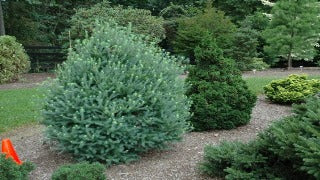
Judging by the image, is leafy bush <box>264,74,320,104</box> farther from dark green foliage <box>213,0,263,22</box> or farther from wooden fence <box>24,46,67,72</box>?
dark green foliage <box>213,0,263,22</box>

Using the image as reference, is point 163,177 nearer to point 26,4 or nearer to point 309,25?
point 309,25

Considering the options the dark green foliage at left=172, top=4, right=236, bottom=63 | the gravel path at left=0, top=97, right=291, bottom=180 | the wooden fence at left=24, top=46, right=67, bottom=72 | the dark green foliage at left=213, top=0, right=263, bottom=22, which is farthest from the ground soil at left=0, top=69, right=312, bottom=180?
the dark green foliage at left=213, top=0, right=263, bottom=22

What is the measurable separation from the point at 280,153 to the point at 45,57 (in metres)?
17.2

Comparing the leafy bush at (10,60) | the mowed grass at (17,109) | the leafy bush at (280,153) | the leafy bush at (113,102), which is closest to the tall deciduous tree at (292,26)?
the leafy bush at (10,60)

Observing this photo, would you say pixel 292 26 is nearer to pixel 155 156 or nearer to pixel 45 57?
pixel 45 57

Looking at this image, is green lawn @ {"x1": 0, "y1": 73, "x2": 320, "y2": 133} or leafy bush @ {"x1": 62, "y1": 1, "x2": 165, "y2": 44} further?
leafy bush @ {"x1": 62, "y1": 1, "x2": 165, "y2": 44}

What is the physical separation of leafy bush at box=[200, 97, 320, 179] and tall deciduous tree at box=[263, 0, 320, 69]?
13.5 metres

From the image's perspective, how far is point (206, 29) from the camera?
59.2 feet

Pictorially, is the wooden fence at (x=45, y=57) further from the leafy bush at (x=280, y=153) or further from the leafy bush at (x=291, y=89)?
the leafy bush at (x=280, y=153)

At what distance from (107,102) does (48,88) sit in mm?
887

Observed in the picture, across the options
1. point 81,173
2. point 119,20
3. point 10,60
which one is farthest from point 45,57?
point 81,173

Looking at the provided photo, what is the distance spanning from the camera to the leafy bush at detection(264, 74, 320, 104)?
9.04 meters

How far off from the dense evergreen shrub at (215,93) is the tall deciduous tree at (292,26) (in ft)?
36.5

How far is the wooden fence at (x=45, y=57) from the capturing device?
19531mm
